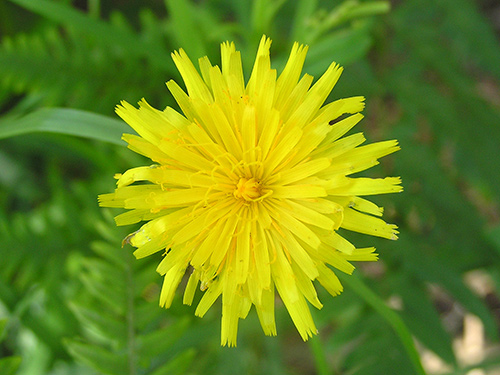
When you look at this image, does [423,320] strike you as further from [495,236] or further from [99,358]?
[99,358]

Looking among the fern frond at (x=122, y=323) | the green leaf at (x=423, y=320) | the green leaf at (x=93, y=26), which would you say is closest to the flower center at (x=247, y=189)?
the fern frond at (x=122, y=323)

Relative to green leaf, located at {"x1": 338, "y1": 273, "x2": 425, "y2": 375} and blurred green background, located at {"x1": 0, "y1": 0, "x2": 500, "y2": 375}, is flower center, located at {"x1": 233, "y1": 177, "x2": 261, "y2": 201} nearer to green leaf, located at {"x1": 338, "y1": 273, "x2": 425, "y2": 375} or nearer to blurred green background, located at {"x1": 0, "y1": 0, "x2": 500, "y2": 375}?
green leaf, located at {"x1": 338, "y1": 273, "x2": 425, "y2": 375}

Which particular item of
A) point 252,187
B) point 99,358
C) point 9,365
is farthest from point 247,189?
point 9,365

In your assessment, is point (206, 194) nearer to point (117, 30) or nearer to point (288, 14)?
point (117, 30)

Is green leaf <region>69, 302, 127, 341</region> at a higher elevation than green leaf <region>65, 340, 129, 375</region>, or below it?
higher

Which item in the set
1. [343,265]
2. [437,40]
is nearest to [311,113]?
[343,265]

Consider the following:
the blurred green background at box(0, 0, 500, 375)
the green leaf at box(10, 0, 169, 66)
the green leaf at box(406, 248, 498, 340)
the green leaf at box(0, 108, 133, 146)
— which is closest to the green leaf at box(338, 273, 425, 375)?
the blurred green background at box(0, 0, 500, 375)

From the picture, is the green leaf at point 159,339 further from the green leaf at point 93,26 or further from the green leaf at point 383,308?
the green leaf at point 93,26
